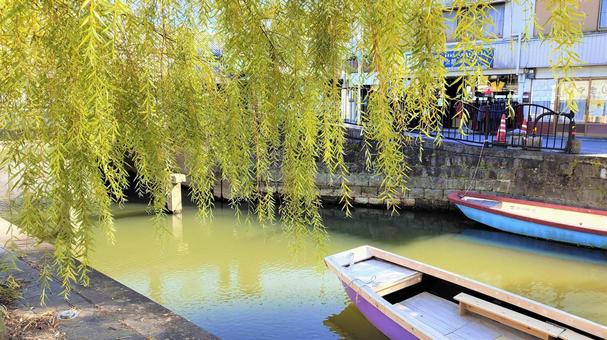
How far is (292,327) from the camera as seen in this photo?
190 inches

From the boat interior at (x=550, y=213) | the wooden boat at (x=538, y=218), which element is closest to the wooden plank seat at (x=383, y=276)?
the wooden boat at (x=538, y=218)

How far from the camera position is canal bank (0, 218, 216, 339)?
2766mm

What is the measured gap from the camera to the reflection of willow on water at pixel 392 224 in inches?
325

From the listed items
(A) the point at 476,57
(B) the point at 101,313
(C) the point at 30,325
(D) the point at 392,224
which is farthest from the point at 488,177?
(A) the point at 476,57

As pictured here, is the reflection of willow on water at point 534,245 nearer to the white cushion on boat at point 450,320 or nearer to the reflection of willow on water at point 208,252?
the reflection of willow on water at point 208,252

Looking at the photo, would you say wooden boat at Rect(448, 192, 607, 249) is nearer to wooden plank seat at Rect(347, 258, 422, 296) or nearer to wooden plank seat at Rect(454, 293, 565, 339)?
wooden plank seat at Rect(347, 258, 422, 296)

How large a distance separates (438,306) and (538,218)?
4084mm

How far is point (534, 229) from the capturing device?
763cm

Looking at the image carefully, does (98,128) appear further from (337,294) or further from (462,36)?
(337,294)

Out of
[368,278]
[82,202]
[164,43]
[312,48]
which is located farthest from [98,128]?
[368,278]

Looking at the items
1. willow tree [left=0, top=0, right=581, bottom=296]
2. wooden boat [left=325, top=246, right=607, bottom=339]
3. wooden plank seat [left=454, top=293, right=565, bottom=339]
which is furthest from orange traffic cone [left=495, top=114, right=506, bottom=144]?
willow tree [left=0, top=0, right=581, bottom=296]

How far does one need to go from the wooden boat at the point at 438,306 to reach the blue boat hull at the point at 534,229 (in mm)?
3579

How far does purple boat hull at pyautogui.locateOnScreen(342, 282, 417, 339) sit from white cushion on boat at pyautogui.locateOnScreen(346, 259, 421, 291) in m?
0.18

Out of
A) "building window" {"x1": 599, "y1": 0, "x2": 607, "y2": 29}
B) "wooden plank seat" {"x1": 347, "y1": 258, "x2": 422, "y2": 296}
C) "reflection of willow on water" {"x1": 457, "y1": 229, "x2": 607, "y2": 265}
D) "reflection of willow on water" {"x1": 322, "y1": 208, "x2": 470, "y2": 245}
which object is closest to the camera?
"wooden plank seat" {"x1": 347, "y1": 258, "x2": 422, "y2": 296}
